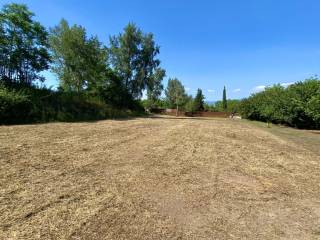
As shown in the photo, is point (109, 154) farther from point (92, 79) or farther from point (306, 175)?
point (92, 79)

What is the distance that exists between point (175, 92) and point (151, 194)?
47.3m

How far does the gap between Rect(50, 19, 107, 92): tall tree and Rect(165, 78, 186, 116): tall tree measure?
88.0ft

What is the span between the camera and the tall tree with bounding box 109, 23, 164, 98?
2784cm

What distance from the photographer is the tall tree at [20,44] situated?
13641 millimetres

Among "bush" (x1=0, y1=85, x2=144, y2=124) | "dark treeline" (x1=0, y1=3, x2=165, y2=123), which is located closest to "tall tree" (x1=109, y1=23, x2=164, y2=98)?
"dark treeline" (x1=0, y1=3, x2=165, y2=123)

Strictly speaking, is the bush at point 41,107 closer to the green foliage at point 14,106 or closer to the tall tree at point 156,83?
the green foliage at point 14,106

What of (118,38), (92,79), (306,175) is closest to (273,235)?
(306,175)

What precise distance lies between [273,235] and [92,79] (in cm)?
2140

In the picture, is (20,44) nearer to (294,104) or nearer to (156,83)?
(294,104)

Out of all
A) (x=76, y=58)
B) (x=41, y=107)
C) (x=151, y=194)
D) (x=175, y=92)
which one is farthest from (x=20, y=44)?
(x=175, y=92)

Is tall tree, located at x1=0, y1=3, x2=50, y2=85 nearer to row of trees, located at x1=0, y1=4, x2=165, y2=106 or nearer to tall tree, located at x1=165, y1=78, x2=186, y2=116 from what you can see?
row of trees, located at x1=0, y1=4, x2=165, y2=106

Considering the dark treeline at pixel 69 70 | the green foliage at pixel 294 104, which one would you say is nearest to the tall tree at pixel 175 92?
the dark treeline at pixel 69 70

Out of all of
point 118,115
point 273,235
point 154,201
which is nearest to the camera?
point 273,235

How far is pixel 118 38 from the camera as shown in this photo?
28.1 m
